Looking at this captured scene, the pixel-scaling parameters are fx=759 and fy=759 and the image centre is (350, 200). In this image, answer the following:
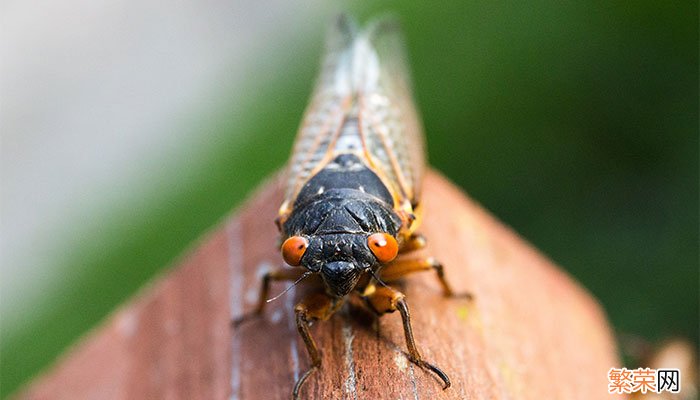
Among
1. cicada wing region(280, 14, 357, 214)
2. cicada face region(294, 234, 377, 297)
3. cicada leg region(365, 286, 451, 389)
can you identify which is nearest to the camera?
cicada leg region(365, 286, 451, 389)

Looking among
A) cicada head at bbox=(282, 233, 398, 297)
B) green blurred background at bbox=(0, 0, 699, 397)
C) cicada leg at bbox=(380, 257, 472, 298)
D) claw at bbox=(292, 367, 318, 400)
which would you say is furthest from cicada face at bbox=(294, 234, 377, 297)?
green blurred background at bbox=(0, 0, 699, 397)

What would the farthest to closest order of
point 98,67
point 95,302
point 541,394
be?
point 98,67
point 95,302
point 541,394

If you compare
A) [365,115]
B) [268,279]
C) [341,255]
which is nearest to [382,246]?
[341,255]

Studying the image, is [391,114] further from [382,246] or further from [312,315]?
[312,315]

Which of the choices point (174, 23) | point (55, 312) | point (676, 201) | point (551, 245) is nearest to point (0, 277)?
point (55, 312)

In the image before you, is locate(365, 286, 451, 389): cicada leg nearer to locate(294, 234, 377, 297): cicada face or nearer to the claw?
locate(294, 234, 377, 297): cicada face

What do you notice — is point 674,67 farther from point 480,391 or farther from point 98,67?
point 98,67
